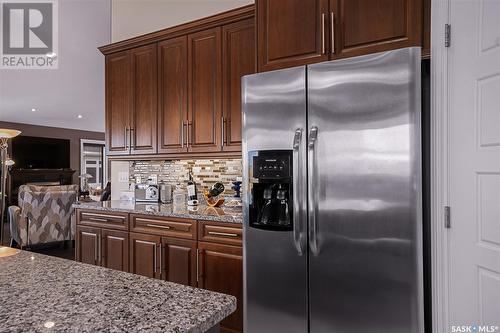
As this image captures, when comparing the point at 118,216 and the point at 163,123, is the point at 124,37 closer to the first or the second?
the point at 163,123

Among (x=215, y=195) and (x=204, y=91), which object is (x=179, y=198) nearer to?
(x=215, y=195)

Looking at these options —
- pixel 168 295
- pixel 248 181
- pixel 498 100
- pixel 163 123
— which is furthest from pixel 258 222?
pixel 163 123

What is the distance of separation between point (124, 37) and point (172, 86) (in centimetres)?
120

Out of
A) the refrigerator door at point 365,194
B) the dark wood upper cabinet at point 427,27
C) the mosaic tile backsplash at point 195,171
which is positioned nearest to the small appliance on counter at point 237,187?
the mosaic tile backsplash at point 195,171

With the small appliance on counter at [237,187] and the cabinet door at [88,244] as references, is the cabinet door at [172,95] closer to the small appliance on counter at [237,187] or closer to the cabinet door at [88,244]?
the small appliance on counter at [237,187]

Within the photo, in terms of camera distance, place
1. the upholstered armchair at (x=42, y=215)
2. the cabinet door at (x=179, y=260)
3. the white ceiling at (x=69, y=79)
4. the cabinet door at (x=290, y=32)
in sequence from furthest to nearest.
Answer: the upholstered armchair at (x=42, y=215) < the white ceiling at (x=69, y=79) < the cabinet door at (x=179, y=260) < the cabinet door at (x=290, y=32)

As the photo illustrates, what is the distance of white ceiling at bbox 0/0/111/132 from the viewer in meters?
4.10

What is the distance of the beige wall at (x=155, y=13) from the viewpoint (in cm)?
310

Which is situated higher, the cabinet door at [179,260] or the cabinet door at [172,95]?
the cabinet door at [172,95]

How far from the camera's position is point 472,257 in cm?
153

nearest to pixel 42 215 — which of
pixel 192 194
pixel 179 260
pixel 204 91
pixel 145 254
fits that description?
pixel 145 254

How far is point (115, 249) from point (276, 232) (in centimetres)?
167

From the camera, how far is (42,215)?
493cm

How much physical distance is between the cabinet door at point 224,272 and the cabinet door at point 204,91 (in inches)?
33.2
